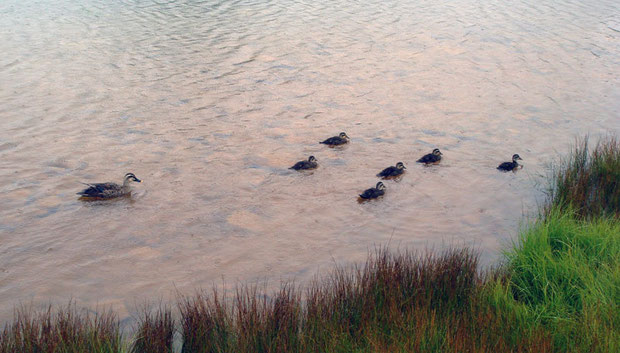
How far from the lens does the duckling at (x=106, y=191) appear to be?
10953 millimetres

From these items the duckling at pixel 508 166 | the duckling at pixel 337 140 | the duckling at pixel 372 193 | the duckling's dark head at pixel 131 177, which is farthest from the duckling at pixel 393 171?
the duckling's dark head at pixel 131 177

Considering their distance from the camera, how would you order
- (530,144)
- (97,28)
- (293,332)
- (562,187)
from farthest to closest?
(97,28)
(530,144)
(562,187)
(293,332)

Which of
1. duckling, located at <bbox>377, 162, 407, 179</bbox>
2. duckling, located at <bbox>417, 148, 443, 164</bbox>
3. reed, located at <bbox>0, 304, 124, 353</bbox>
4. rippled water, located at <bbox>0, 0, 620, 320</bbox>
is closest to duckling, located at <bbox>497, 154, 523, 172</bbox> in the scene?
rippled water, located at <bbox>0, 0, 620, 320</bbox>

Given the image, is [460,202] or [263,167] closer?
[460,202]

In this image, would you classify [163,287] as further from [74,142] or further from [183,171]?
[74,142]

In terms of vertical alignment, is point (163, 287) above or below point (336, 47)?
below

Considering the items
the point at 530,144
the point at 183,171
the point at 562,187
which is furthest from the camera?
the point at 530,144

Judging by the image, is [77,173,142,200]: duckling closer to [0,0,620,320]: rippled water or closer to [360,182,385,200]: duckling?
[0,0,620,320]: rippled water

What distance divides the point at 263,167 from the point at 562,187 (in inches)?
225

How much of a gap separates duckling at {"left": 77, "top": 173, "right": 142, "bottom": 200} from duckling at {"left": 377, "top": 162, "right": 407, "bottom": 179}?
15.7 ft

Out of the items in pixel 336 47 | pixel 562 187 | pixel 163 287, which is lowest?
pixel 163 287

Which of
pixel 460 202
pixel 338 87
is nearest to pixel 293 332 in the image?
pixel 460 202

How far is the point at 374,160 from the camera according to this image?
13367 millimetres

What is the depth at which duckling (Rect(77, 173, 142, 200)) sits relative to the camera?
1095 centimetres
